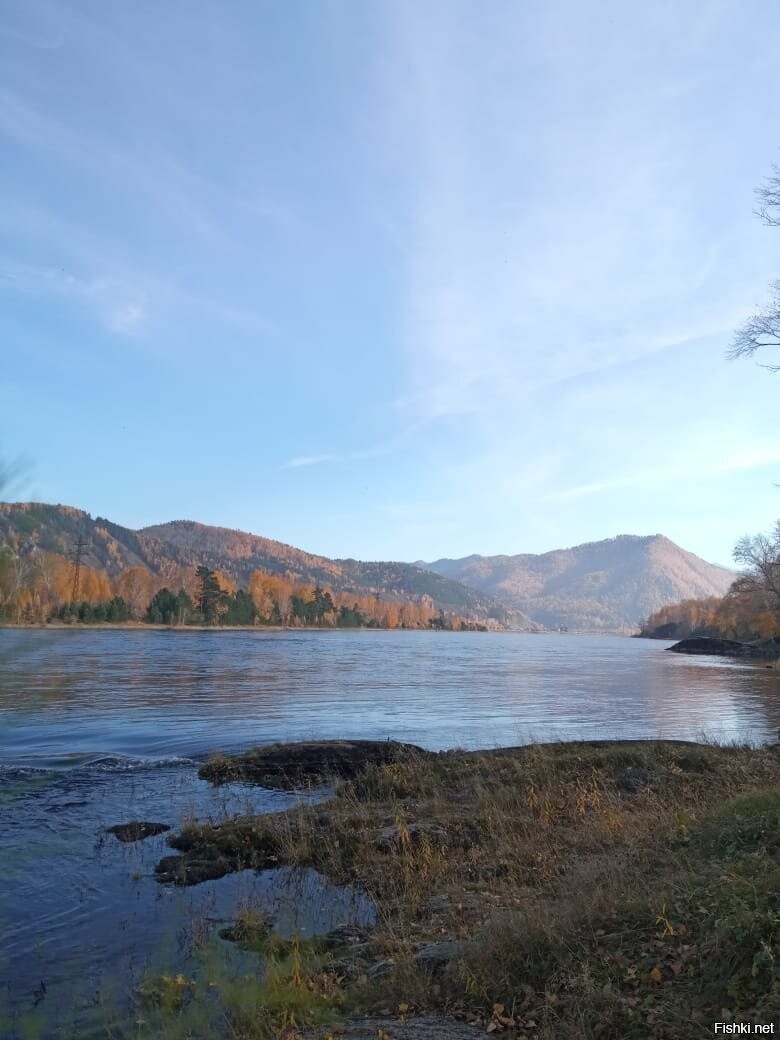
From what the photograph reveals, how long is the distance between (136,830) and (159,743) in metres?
10.2

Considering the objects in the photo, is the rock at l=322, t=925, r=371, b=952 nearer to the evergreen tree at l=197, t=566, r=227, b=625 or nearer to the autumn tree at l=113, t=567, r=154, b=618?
the autumn tree at l=113, t=567, r=154, b=618

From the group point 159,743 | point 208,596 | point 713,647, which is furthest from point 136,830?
point 208,596

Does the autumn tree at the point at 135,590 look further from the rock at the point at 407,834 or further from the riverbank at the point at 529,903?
the rock at the point at 407,834

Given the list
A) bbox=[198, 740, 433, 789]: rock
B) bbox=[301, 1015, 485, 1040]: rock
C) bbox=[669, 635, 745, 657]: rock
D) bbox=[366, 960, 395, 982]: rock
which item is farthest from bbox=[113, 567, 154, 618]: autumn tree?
bbox=[301, 1015, 485, 1040]: rock

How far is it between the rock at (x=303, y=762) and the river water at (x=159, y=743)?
95 centimetres

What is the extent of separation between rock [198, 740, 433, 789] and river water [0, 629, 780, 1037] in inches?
37.2

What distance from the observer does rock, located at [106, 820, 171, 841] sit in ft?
44.1

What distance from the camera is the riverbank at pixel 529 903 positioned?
5898 millimetres

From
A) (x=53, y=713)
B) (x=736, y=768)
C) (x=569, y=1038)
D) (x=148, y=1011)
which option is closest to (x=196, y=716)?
(x=53, y=713)

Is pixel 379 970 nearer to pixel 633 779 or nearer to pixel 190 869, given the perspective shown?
pixel 190 869

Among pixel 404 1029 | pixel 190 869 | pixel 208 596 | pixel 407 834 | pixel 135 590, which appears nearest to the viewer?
pixel 404 1029

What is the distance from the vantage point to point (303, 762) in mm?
19828

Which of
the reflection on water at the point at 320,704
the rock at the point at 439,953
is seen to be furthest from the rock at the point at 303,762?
the rock at the point at 439,953

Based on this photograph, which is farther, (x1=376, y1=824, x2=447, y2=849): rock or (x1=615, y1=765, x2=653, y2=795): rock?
(x1=615, y1=765, x2=653, y2=795): rock
